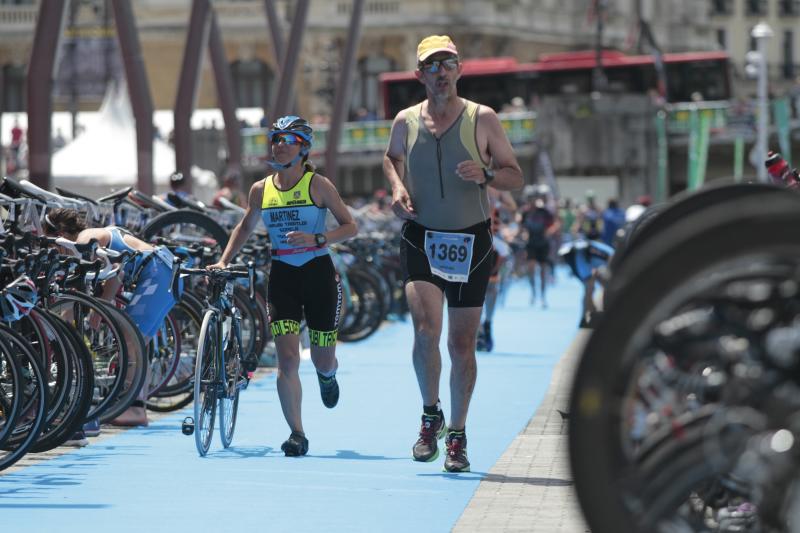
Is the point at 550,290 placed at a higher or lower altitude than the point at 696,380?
lower

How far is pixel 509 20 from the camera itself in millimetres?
85250

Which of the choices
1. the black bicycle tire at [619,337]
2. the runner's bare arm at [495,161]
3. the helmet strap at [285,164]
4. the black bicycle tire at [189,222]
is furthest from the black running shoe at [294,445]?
the black bicycle tire at [619,337]

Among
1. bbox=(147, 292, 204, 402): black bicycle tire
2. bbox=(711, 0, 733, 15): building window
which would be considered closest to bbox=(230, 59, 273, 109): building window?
bbox=(711, 0, 733, 15): building window

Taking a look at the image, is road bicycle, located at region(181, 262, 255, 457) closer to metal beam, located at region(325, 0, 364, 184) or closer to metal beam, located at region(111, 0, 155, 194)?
metal beam, located at region(111, 0, 155, 194)

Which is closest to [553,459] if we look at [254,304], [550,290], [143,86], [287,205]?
[287,205]

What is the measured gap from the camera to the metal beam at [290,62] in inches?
1234

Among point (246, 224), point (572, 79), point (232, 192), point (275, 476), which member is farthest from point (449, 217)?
point (572, 79)

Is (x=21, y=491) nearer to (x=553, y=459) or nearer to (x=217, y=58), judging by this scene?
(x=553, y=459)

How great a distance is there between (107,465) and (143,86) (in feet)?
42.2

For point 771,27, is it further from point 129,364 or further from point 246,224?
point 129,364

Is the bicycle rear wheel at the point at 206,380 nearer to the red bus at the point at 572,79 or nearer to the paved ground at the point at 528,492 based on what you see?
the paved ground at the point at 528,492

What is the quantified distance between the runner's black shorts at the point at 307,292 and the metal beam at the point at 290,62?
20.9m

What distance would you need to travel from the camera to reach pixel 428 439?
31.4 ft

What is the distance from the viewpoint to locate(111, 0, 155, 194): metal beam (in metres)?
21.9
